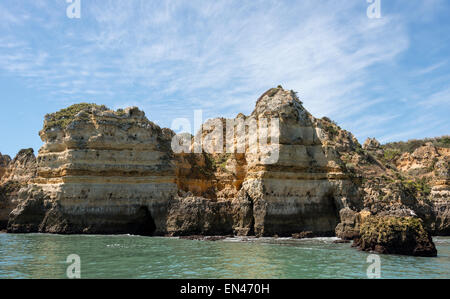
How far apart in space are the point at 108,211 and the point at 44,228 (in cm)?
526

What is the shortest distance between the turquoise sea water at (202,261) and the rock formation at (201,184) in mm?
7000

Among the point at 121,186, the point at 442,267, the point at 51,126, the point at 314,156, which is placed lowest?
the point at 442,267

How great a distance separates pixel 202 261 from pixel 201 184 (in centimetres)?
1996

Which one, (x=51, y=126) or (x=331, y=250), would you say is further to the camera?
(x=51, y=126)

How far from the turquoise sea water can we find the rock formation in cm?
700

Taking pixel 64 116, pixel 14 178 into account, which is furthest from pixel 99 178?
pixel 14 178

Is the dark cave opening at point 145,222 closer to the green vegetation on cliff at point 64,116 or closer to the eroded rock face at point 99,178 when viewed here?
the eroded rock face at point 99,178

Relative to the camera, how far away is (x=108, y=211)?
33250 mm

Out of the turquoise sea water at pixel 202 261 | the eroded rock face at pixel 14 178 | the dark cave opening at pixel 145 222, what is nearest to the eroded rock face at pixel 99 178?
the dark cave opening at pixel 145 222

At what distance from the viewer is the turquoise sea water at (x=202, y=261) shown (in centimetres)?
1534

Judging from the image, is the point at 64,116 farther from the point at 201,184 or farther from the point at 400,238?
the point at 400,238
